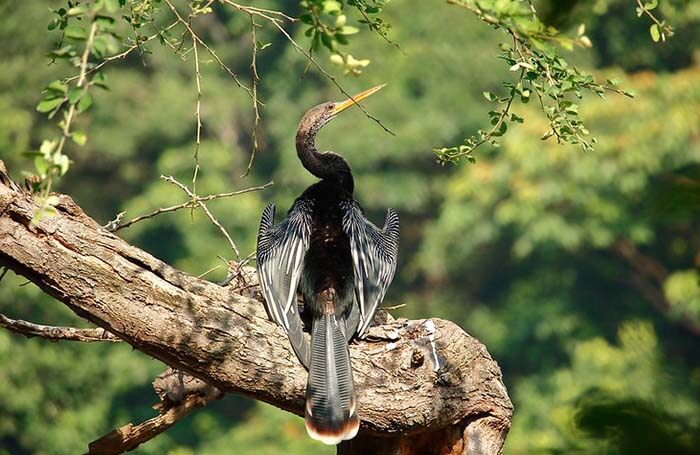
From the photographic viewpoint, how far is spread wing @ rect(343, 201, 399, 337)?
3754 millimetres

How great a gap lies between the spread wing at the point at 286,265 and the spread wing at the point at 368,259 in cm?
18

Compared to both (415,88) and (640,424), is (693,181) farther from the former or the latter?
(415,88)

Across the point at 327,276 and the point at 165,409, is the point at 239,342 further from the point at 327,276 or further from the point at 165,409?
the point at 327,276

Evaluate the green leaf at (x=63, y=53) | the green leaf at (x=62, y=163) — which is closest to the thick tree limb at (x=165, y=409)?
the green leaf at (x=62, y=163)

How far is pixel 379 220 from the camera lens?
1836 cm

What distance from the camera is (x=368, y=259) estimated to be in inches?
159

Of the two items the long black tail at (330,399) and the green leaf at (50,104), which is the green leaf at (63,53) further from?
the long black tail at (330,399)

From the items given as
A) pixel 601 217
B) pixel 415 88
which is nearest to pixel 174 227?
pixel 415 88

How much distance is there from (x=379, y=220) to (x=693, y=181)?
1718 centimetres

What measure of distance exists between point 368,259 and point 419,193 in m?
14.7

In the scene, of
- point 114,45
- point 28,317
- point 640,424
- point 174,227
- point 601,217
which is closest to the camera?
point 640,424

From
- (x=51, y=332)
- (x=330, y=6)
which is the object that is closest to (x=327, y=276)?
(x=51, y=332)

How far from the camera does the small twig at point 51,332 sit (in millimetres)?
3171

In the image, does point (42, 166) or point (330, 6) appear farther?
point (330, 6)
